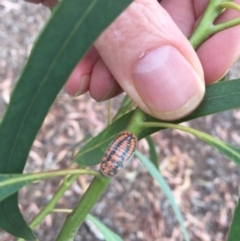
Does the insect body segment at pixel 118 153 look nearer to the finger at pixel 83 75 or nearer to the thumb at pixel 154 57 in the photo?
the thumb at pixel 154 57

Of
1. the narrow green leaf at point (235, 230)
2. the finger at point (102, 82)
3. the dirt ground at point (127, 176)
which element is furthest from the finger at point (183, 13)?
the dirt ground at point (127, 176)

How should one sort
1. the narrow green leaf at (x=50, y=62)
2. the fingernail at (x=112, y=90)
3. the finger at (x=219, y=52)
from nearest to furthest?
the narrow green leaf at (x=50, y=62)
the finger at (x=219, y=52)
the fingernail at (x=112, y=90)

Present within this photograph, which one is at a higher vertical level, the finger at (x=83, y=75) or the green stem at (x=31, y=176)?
the green stem at (x=31, y=176)

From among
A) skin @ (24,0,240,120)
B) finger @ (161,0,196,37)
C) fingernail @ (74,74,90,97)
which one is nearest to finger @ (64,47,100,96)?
fingernail @ (74,74,90,97)

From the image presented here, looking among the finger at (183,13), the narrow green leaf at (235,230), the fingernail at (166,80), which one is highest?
the fingernail at (166,80)

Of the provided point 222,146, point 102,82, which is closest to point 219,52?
point 102,82

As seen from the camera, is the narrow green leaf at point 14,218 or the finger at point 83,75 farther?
the finger at point 83,75

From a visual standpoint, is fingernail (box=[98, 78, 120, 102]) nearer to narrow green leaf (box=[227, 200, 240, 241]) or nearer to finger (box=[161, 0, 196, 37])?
finger (box=[161, 0, 196, 37])
